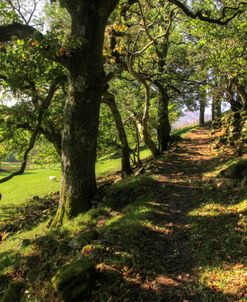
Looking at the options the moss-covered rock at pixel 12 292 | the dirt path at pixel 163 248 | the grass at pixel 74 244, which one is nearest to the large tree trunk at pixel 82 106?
the grass at pixel 74 244

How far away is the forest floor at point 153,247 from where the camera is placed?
5730 mm

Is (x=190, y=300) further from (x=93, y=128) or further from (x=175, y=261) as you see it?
(x=93, y=128)

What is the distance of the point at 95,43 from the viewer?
9.08 metres

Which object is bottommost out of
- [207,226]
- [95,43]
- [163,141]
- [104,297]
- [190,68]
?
[104,297]

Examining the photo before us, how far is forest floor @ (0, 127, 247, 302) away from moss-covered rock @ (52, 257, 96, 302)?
0.17 m

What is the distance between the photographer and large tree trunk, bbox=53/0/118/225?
29.0ft

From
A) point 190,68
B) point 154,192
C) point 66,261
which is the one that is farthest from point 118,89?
point 66,261

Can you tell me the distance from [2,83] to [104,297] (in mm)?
12245

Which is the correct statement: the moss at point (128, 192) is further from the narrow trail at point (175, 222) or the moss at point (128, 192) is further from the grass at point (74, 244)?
the narrow trail at point (175, 222)

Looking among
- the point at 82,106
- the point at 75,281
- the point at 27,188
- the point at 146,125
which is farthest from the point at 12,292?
the point at 27,188

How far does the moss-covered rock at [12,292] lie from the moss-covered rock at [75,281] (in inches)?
46.7

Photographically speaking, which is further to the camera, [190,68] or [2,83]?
[190,68]

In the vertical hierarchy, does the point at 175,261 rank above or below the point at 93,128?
below

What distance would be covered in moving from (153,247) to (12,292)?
10.6ft
